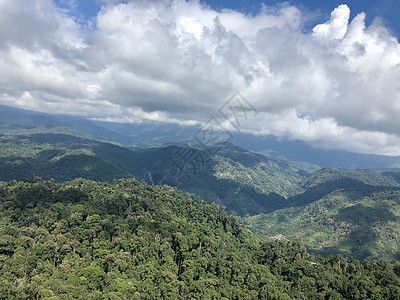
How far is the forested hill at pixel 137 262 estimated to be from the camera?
41719mm

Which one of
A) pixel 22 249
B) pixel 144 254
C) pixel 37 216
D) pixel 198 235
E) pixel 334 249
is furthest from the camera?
pixel 334 249

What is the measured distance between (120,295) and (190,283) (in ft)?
52.3

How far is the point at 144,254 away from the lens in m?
56.4

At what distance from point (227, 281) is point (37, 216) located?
55.9 meters

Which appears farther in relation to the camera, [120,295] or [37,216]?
[37,216]

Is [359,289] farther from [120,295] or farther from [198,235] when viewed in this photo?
[120,295]

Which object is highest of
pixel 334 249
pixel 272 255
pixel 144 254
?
pixel 144 254

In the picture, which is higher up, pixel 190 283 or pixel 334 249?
pixel 190 283

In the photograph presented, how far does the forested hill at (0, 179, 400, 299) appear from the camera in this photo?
41.7m

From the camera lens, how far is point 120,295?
126 ft

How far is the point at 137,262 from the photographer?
175ft

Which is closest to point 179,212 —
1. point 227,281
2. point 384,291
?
point 227,281

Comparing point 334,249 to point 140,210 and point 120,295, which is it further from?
point 120,295

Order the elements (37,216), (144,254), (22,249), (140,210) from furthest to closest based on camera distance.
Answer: (140,210) → (37,216) → (144,254) → (22,249)
